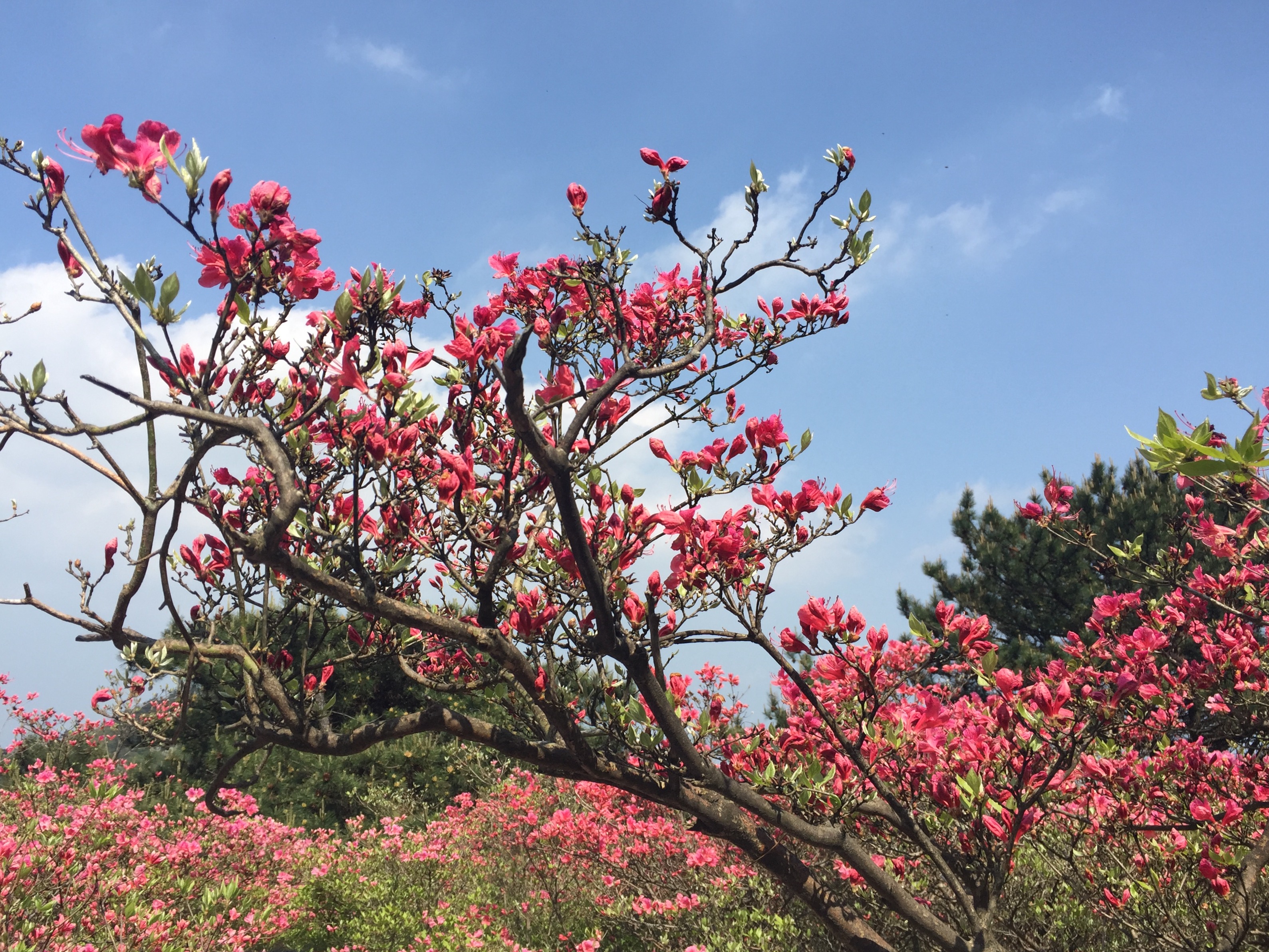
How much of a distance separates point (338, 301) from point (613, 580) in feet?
3.78

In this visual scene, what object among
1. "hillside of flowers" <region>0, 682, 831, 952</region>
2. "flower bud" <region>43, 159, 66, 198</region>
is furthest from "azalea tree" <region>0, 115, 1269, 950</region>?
"hillside of flowers" <region>0, 682, 831, 952</region>

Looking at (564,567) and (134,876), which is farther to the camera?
(134,876)

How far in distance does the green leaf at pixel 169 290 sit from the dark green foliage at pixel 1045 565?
11935 millimetres

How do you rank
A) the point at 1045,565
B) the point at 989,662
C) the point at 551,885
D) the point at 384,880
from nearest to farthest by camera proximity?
the point at 989,662, the point at 551,885, the point at 384,880, the point at 1045,565

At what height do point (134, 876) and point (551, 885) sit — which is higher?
point (551, 885)

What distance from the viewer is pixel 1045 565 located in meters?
12.6

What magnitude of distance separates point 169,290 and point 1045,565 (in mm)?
13461

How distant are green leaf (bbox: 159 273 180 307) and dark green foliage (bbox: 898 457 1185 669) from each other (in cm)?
1194

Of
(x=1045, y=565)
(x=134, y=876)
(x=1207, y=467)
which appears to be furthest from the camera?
(x=1045, y=565)

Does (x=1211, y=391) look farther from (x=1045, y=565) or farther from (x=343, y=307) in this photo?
(x=1045, y=565)

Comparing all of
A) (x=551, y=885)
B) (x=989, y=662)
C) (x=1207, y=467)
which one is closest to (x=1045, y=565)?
(x=551, y=885)

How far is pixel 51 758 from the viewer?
32.1 feet

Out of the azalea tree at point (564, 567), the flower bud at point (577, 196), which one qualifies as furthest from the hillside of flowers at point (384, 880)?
the flower bud at point (577, 196)

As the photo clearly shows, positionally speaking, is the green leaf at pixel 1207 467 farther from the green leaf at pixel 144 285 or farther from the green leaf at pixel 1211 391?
the green leaf at pixel 144 285
